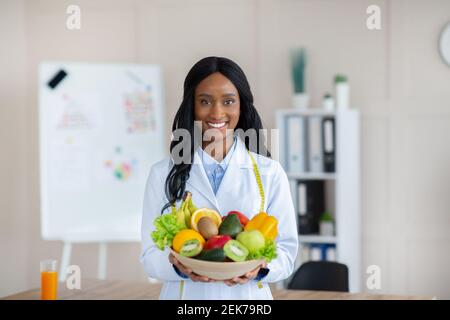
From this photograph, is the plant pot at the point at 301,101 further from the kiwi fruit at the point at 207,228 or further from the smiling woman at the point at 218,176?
the kiwi fruit at the point at 207,228

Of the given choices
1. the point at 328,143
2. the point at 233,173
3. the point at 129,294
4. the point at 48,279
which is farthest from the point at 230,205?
the point at 328,143

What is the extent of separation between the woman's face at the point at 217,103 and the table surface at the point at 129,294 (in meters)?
1.12

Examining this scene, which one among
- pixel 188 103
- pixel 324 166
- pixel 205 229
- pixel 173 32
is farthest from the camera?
pixel 173 32

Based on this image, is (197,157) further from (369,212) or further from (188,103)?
(369,212)

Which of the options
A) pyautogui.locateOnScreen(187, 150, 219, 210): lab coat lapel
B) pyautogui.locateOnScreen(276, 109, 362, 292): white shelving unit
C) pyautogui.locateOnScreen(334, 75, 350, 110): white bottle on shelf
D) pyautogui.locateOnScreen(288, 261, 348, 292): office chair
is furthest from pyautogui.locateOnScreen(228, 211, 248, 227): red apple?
pyautogui.locateOnScreen(334, 75, 350, 110): white bottle on shelf

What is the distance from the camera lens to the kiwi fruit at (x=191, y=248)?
1.29m

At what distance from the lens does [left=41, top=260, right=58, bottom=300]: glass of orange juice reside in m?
2.19

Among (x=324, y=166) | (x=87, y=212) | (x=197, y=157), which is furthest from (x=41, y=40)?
(x=197, y=157)

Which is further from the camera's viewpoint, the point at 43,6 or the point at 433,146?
the point at 43,6

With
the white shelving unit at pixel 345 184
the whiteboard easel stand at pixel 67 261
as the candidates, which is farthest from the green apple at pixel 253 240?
the whiteboard easel stand at pixel 67 261

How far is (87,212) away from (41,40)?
1360mm

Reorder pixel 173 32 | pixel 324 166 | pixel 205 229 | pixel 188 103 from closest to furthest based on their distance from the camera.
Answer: pixel 205 229
pixel 188 103
pixel 324 166
pixel 173 32

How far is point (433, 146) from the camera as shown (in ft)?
13.6

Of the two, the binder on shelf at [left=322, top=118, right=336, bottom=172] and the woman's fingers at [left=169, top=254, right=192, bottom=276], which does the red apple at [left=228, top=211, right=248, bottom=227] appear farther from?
the binder on shelf at [left=322, top=118, right=336, bottom=172]
